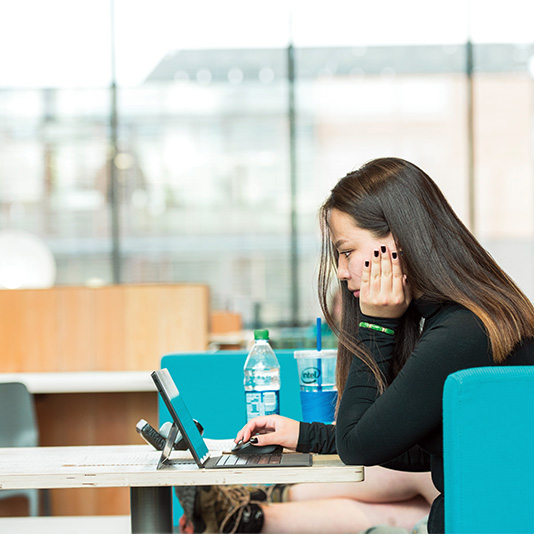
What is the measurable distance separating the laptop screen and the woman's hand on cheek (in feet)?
1.26

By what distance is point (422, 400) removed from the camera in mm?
1331

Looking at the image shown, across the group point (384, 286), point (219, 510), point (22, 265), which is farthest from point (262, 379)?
point (22, 265)

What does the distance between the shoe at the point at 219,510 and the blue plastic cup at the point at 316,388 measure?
33cm

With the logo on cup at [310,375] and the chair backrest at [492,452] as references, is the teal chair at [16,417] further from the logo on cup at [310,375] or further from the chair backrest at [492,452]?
the chair backrest at [492,452]

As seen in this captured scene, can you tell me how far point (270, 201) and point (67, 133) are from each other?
1.80 metres

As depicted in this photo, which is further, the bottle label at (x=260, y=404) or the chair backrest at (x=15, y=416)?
the chair backrest at (x=15, y=416)

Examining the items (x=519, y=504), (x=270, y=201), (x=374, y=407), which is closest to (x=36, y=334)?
(x=374, y=407)

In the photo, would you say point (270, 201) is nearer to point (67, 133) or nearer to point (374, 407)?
point (67, 133)

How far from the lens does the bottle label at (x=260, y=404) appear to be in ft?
5.85

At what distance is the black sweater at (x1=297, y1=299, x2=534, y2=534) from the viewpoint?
133cm

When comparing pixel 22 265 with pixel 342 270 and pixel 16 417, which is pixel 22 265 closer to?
pixel 16 417

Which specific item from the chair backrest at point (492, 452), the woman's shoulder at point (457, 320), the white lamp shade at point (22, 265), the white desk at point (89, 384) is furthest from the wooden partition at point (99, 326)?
the chair backrest at point (492, 452)

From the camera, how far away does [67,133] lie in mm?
6918

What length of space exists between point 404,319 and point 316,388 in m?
0.30
